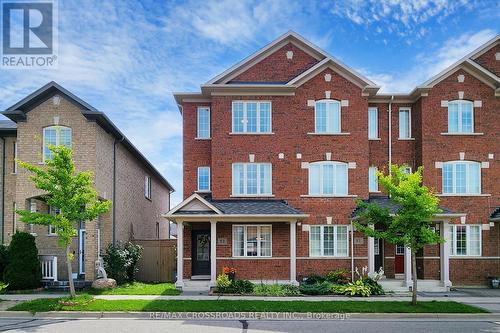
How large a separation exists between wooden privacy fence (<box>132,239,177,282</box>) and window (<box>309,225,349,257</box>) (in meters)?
7.27

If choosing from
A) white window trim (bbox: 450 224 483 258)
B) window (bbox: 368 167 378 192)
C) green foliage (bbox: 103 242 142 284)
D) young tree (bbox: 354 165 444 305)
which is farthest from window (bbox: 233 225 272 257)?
white window trim (bbox: 450 224 483 258)

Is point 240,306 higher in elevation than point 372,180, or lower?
lower

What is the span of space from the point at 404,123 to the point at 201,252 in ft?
39.9

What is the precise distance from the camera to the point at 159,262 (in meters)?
26.1

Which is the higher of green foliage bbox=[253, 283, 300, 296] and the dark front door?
the dark front door

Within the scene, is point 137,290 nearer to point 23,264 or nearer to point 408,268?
point 23,264

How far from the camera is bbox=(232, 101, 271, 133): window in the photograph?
968 inches

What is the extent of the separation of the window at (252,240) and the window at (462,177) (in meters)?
9.04

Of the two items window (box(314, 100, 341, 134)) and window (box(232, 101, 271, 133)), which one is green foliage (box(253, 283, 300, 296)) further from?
window (box(314, 100, 341, 134))

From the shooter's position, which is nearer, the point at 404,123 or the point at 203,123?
the point at 203,123

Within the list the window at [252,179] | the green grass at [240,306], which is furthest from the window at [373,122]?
the green grass at [240,306]

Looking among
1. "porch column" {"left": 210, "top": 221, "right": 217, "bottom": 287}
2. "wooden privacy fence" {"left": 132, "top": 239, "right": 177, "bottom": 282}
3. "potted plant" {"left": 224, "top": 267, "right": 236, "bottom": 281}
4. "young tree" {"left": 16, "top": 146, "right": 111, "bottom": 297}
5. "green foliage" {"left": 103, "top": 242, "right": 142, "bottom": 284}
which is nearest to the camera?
"young tree" {"left": 16, "top": 146, "right": 111, "bottom": 297}

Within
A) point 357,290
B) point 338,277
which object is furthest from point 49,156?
point 357,290

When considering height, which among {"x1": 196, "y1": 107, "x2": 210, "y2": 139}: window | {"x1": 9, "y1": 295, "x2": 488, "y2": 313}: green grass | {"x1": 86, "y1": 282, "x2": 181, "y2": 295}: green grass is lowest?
{"x1": 86, "y1": 282, "x2": 181, "y2": 295}: green grass
